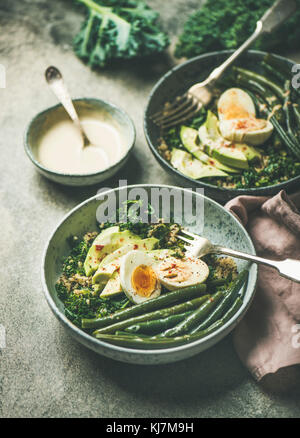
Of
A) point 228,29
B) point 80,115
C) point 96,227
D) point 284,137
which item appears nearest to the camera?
point 96,227

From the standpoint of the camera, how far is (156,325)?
8.53 feet

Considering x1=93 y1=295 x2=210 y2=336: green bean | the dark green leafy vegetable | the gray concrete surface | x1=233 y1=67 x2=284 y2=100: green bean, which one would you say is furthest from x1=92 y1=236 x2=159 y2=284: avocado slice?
x1=233 y1=67 x2=284 y2=100: green bean

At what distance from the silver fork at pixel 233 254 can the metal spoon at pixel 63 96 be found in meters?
1.40

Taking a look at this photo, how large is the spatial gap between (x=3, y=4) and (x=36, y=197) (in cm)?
293

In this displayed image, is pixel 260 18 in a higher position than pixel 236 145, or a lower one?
higher

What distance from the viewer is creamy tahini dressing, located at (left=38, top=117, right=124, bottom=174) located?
3688 millimetres

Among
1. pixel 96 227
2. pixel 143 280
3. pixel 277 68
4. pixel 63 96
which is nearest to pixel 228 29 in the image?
pixel 277 68

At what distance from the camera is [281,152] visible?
3555mm

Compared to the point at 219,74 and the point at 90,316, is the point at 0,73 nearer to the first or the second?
the point at 219,74

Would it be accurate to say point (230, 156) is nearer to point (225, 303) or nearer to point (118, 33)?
point (225, 303)

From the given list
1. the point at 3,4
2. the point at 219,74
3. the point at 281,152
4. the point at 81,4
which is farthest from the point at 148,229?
the point at 3,4

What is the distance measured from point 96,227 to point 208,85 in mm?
1635

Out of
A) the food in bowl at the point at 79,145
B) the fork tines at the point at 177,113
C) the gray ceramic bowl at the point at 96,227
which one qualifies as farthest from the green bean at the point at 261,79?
the gray ceramic bowl at the point at 96,227

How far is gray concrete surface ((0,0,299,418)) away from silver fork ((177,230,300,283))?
604 mm
